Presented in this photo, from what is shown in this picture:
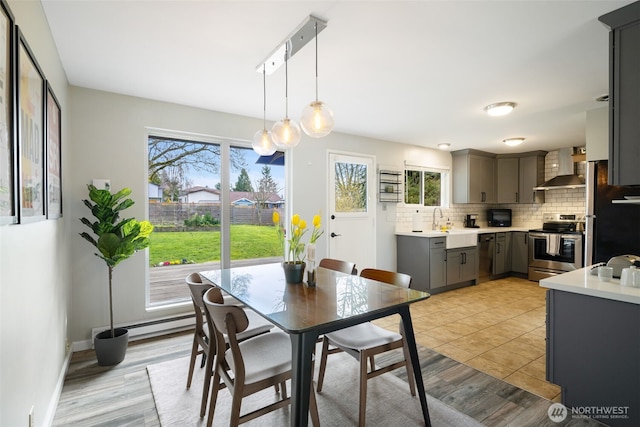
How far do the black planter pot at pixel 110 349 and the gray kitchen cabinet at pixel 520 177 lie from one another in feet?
22.0

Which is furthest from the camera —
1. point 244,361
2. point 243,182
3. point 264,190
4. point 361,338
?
point 264,190

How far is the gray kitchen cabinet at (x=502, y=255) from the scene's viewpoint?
6.07m

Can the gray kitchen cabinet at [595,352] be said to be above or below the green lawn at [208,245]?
below

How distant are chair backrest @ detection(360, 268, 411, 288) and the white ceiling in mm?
1639

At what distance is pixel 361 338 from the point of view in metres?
2.01

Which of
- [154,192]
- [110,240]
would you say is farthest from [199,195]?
[110,240]

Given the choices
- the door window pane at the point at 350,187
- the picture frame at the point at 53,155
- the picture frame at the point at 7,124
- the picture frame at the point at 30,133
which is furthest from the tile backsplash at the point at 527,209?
the picture frame at the point at 7,124

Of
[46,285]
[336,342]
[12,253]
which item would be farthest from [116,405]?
[336,342]

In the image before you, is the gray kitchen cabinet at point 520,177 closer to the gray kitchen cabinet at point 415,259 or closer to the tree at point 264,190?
the gray kitchen cabinet at point 415,259

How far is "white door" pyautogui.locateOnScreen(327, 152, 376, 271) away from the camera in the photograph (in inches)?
186

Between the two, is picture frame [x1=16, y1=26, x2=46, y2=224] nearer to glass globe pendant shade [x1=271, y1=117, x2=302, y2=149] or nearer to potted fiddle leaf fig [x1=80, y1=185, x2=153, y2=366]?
potted fiddle leaf fig [x1=80, y1=185, x2=153, y2=366]

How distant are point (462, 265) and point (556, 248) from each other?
1747mm

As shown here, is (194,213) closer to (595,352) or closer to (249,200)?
(249,200)

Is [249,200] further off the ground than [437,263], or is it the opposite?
[249,200]
